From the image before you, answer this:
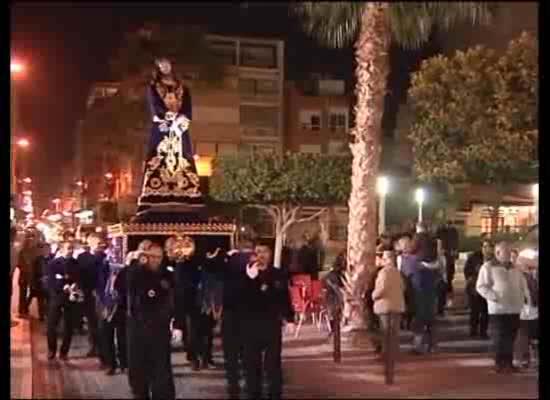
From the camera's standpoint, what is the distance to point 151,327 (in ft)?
9.17

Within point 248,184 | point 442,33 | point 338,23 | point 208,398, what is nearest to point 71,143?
point 248,184

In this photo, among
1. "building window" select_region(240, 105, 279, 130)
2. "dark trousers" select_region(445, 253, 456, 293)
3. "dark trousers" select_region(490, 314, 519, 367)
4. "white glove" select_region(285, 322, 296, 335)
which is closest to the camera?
Result: "building window" select_region(240, 105, 279, 130)

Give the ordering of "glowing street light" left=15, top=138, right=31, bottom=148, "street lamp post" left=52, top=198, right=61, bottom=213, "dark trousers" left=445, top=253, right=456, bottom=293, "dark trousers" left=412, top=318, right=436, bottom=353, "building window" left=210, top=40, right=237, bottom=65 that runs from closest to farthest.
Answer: "glowing street light" left=15, top=138, right=31, bottom=148 → "street lamp post" left=52, top=198, right=61, bottom=213 → "building window" left=210, top=40, right=237, bottom=65 → "dark trousers" left=445, top=253, right=456, bottom=293 → "dark trousers" left=412, top=318, right=436, bottom=353

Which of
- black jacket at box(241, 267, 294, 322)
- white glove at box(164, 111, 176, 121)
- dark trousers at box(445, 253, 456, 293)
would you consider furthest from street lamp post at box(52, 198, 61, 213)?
dark trousers at box(445, 253, 456, 293)

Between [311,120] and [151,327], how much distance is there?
3.02 ft

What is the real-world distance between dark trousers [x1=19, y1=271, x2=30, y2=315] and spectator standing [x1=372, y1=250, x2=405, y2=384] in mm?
1325

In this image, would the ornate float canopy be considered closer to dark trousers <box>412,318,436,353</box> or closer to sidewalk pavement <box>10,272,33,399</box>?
sidewalk pavement <box>10,272,33,399</box>

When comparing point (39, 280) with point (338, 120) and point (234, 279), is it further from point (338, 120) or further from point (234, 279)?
point (338, 120)

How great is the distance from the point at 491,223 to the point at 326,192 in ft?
1.94

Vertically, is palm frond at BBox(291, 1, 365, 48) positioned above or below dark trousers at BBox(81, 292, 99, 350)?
above

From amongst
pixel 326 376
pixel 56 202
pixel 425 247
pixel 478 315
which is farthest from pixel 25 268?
pixel 478 315

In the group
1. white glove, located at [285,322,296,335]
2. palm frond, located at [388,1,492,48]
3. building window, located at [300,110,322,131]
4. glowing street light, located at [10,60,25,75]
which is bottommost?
white glove, located at [285,322,296,335]

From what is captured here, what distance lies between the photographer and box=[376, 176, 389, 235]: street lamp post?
9.36 ft

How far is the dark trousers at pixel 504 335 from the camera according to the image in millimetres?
3225
